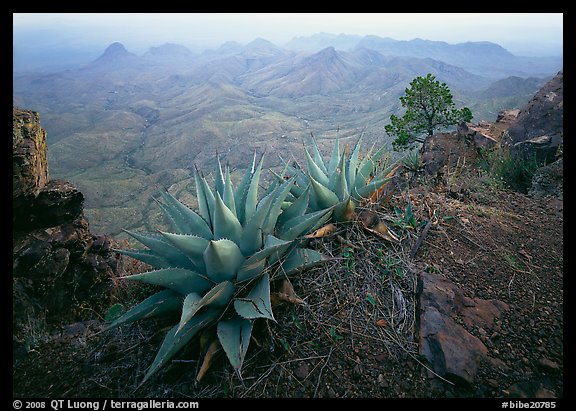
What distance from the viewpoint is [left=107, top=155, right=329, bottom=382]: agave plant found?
2016mm

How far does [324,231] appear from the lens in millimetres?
2643

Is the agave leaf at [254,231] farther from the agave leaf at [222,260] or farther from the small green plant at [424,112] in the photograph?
the small green plant at [424,112]

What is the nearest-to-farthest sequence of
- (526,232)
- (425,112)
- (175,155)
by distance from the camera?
(526,232)
(425,112)
(175,155)

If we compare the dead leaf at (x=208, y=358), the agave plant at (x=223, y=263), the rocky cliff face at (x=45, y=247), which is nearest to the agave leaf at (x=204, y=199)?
the agave plant at (x=223, y=263)

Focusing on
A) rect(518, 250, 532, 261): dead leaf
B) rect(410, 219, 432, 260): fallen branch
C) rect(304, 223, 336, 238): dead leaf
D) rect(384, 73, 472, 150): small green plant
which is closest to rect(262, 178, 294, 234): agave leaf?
rect(304, 223, 336, 238): dead leaf

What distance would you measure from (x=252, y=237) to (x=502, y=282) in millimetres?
1825

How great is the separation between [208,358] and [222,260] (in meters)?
0.56

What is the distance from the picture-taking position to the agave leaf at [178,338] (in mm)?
1950

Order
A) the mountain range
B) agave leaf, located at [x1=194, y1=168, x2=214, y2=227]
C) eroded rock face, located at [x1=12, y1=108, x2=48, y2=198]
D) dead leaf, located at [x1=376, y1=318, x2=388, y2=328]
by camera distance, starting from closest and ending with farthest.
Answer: dead leaf, located at [x1=376, y1=318, x2=388, y2=328]
agave leaf, located at [x1=194, y1=168, x2=214, y2=227]
eroded rock face, located at [x1=12, y1=108, x2=48, y2=198]
the mountain range

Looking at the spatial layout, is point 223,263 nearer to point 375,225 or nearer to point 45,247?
point 375,225

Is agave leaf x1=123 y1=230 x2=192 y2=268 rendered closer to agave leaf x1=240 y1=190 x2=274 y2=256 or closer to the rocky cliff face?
agave leaf x1=240 y1=190 x2=274 y2=256
